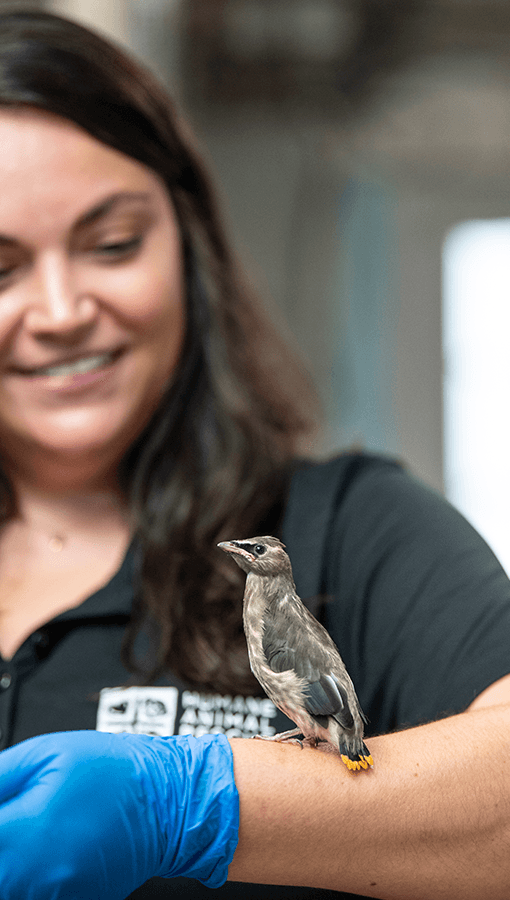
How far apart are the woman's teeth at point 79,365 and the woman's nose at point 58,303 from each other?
44 mm

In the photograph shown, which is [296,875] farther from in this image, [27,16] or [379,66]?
[379,66]

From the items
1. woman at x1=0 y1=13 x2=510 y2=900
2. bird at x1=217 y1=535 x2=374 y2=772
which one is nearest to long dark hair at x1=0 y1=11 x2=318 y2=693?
woman at x1=0 y1=13 x2=510 y2=900

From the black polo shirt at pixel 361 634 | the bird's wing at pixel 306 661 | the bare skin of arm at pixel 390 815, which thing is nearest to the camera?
the bird's wing at pixel 306 661

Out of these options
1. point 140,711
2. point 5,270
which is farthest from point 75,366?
point 140,711

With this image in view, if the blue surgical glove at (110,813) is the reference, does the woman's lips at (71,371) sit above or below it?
above

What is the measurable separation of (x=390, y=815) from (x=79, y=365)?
586 millimetres

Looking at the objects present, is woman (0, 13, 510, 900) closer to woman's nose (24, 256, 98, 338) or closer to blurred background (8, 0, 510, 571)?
woman's nose (24, 256, 98, 338)

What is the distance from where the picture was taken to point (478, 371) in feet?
12.8

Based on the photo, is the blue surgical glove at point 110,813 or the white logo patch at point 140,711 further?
the white logo patch at point 140,711

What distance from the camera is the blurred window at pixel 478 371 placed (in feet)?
12.6

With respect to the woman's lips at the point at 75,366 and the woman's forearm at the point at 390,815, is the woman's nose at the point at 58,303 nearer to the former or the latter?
the woman's lips at the point at 75,366

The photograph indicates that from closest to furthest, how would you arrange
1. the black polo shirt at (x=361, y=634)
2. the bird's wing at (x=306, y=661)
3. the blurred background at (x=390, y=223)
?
the bird's wing at (x=306, y=661) → the black polo shirt at (x=361, y=634) → the blurred background at (x=390, y=223)

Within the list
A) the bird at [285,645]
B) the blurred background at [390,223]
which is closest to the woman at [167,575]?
the bird at [285,645]

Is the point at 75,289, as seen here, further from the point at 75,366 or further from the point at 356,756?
the point at 356,756
